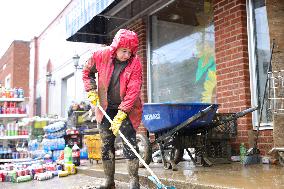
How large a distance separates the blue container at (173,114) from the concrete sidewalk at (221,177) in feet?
2.24

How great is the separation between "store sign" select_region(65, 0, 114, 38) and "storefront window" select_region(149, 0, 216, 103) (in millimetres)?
1607

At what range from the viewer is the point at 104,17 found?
9.52 meters

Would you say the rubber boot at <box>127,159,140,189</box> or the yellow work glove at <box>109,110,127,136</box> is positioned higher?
the yellow work glove at <box>109,110,127,136</box>

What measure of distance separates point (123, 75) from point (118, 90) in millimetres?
218

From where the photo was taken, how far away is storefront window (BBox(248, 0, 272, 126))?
20.9 feet

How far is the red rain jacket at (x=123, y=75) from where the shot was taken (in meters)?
4.35

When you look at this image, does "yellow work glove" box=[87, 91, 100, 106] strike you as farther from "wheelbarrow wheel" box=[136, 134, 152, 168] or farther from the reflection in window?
the reflection in window

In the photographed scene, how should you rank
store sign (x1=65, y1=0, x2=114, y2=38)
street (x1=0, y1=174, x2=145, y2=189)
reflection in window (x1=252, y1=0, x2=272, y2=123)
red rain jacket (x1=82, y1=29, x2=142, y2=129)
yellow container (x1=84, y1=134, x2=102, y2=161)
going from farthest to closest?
store sign (x1=65, y1=0, x2=114, y2=38), yellow container (x1=84, y1=134, x2=102, y2=161), reflection in window (x1=252, y1=0, x2=272, y2=123), street (x1=0, y1=174, x2=145, y2=189), red rain jacket (x1=82, y1=29, x2=142, y2=129)

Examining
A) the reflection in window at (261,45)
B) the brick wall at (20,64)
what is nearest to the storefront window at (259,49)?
the reflection in window at (261,45)

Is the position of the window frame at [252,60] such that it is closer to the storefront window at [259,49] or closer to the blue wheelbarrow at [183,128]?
the storefront window at [259,49]

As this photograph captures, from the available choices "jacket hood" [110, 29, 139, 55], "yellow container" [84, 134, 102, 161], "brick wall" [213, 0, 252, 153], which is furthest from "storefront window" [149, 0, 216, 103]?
"jacket hood" [110, 29, 139, 55]

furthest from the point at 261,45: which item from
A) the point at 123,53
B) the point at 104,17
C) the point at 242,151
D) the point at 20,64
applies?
the point at 20,64

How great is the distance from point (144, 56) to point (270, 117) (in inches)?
165

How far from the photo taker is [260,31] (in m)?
6.55
